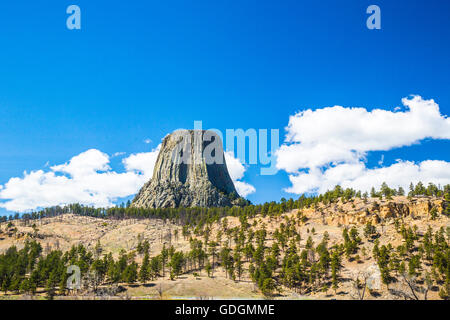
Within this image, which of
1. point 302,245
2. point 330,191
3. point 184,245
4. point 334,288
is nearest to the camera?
point 334,288

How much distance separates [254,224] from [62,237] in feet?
405

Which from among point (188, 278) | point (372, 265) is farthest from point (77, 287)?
point (372, 265)

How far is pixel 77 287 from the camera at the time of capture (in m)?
102

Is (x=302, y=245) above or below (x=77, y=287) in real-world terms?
above

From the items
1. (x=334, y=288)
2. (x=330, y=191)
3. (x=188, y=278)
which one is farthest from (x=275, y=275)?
(x=330, y=191)

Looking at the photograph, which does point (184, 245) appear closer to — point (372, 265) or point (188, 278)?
point (188, 278)

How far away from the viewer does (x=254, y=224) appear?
168 meters

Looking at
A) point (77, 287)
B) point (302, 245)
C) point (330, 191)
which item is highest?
point (330, 191)
